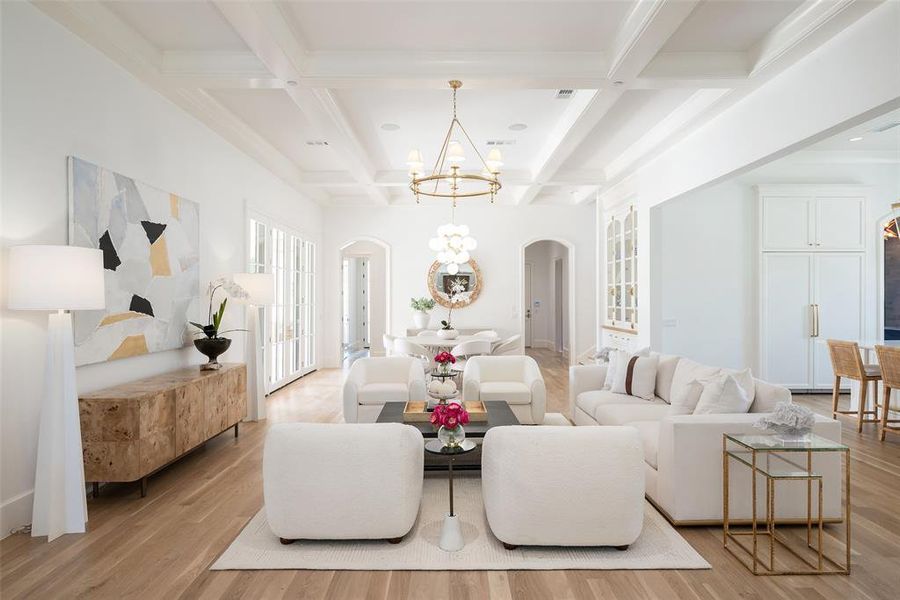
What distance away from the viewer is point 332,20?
127 inches

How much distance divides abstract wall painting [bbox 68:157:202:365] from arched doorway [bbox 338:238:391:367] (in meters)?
5.73

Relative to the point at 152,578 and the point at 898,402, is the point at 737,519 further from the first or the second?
the point at 898,402

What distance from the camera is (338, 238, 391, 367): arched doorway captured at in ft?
36.7

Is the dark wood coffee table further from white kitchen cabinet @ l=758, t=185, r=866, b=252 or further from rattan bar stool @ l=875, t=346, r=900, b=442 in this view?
white kitchen cabinet @ l=758, t=185, r=866, b=252

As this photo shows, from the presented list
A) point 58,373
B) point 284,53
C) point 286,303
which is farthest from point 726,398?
point 286,303

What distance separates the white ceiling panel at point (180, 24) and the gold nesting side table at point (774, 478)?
12.5ft

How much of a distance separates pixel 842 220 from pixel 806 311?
126cm

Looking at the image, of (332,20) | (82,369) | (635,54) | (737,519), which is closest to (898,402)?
(737,519)

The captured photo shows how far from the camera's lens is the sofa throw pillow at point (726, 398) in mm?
3066

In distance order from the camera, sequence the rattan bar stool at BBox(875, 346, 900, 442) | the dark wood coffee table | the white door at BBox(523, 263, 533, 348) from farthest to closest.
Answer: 1. the white door at BBox(523, 263, 533, 348)
2. the rattan bar stool at BBox(875, 346, 900, 442)
3. the dark wood coffee table

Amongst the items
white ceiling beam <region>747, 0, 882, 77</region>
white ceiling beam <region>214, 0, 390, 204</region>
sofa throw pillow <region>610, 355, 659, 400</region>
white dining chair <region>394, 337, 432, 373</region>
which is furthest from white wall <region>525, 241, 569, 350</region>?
white ceiling beam <region>747, 0, 882, 77</region>

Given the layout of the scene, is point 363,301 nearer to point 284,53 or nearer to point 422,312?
point 422,312

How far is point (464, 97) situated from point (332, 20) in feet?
5.21

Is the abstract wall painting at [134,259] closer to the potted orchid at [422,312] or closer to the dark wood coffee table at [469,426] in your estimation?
the dark wood coffee table at [469,426]
